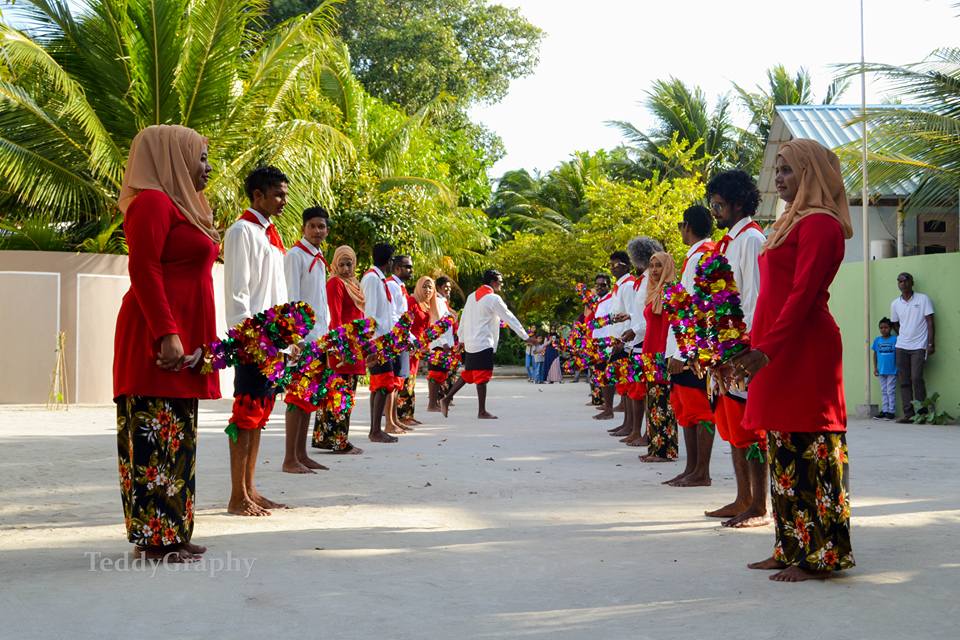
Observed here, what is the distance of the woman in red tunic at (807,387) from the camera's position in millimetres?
5176

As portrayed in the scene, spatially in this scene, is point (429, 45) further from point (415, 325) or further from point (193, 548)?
point (193, 548)

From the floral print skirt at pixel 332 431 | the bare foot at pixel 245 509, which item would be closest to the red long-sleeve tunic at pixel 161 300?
the bare foot at pixel 245 509

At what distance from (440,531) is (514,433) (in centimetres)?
681

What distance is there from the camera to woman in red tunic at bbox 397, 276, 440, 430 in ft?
48.2

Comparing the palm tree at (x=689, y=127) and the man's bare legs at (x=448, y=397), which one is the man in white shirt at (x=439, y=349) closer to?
the man's bare legs at (x=448, y=397)

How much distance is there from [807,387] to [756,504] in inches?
69.2

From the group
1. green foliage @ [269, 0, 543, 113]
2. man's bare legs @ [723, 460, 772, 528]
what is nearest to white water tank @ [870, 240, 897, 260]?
man's bare legs @ [723, 460, 772, 528]

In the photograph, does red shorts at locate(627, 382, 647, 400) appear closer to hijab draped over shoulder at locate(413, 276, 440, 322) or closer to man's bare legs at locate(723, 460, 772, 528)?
hijab draped over shoulder at locate(413, 276, 440, 322)

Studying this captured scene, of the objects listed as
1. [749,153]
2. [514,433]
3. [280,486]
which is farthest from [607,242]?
[280,486]

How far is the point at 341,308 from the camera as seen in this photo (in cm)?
1040

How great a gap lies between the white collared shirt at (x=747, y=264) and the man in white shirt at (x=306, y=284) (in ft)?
10.7

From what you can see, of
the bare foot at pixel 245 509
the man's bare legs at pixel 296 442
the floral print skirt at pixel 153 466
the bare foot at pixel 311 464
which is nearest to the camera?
the floral print skirt at pixel 153 466

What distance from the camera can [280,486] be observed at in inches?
335

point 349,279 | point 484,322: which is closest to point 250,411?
point 349,279
